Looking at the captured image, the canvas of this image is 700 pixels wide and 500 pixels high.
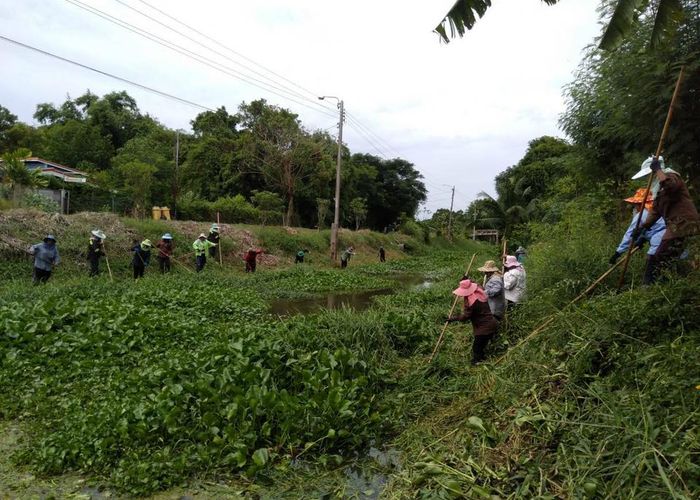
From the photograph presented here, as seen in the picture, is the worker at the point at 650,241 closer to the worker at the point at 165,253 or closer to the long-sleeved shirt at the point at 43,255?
the long-sleeved shirt at the point at 43,255

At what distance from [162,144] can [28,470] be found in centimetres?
3548

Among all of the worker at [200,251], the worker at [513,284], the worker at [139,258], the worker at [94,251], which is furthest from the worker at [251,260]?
the worker at [513,284]

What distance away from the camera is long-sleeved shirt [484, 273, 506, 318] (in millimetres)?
7016

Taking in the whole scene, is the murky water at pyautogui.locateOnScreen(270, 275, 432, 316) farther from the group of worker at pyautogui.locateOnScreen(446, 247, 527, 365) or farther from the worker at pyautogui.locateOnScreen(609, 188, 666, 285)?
the worker at pyautogui.locateOnScreen(609, 188, 666, 285)

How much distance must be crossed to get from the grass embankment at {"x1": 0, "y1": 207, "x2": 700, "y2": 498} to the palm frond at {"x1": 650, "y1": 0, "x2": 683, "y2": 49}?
266 centimetres

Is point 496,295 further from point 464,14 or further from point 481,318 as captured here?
point 464,14

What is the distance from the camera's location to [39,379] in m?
5.93

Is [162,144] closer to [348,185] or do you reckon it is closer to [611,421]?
[348,185]

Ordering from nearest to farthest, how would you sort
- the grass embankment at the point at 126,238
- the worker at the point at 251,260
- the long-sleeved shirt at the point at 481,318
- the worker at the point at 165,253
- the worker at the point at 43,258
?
the long-sleeved shirt at the point at 481,318 < the worker at the point at 43,258 < the grass embankment at the point at 126,238 < the worker at the point at 165,253 < the worker at the point at 251,260

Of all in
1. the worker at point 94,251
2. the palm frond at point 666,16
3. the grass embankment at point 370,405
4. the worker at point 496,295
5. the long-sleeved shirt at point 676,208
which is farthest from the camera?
the worker at point 94,251

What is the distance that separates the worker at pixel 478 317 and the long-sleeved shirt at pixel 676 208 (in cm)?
227

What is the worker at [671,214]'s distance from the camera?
5.54 m

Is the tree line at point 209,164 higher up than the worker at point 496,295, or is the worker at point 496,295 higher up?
the tree line at point 209,164

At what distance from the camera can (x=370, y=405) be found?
202 inches
